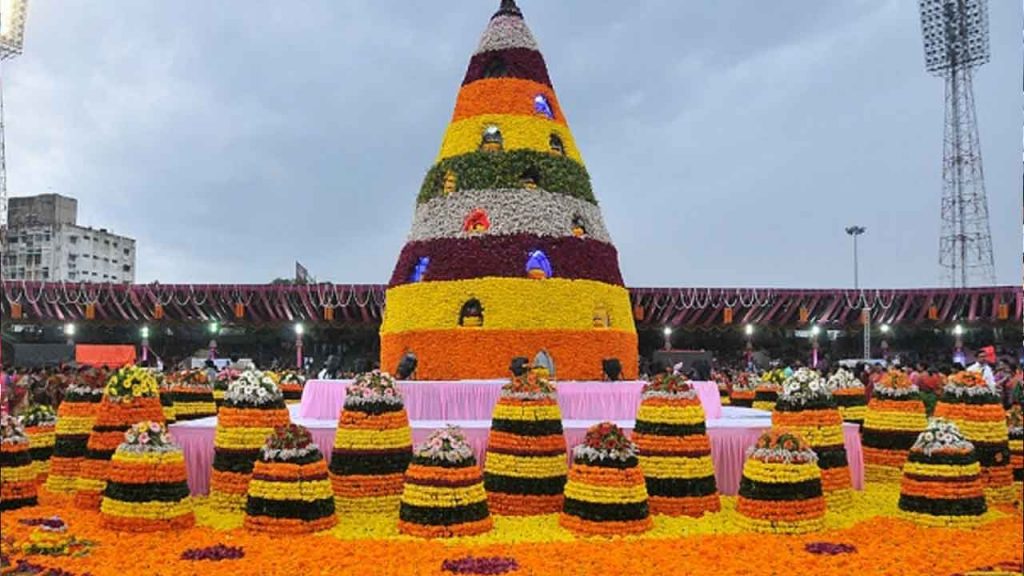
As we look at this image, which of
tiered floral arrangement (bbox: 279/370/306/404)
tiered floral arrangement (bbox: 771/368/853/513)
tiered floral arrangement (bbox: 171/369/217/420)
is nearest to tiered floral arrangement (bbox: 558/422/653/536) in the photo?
tiered floral arrangement (bbox: 771/368/853/513)

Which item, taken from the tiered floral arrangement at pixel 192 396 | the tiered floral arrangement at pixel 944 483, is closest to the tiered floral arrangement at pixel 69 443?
the tiered floral arrangement at pixel 192 396

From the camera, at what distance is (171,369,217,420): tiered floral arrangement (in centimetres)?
1795

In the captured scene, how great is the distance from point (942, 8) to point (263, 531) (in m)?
46.6

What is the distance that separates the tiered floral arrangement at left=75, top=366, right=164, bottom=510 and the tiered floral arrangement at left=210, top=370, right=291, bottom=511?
1592 millimetres

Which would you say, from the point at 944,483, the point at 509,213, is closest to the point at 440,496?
the point at 944,483

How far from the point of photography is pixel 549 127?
18969 millimetres

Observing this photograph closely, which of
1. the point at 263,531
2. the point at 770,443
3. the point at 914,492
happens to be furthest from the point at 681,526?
the point at 263,531

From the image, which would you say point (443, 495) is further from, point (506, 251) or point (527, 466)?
point (506, 251)

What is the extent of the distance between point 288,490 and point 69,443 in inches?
218

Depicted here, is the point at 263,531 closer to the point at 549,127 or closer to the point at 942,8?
the point at 549,127

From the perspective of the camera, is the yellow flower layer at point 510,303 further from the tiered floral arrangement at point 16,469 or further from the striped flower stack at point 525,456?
the tiered floral arrangement at point 16,469

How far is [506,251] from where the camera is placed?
1755cm

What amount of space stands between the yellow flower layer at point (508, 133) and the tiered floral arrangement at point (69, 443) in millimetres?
8989

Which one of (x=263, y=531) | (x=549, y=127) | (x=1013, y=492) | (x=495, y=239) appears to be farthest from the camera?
(x=549, y=127)
